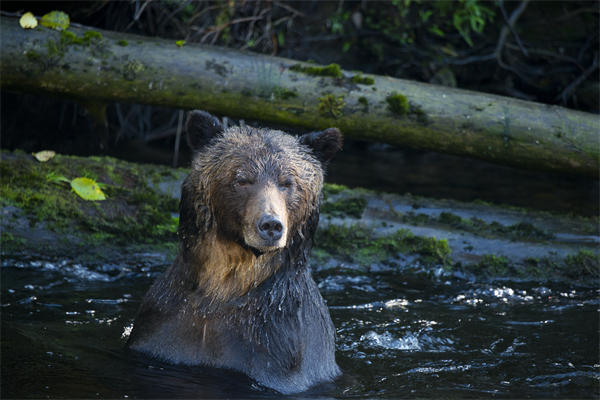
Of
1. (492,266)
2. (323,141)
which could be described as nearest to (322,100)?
(323,141)

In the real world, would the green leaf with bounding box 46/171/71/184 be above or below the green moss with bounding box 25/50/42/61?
below

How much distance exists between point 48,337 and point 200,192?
1.87 metres

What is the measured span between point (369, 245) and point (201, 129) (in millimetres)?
3307

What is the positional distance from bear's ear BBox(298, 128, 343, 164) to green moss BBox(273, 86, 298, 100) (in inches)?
99.8

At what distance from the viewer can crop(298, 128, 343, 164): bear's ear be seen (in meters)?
4.68

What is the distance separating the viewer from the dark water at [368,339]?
4.07m

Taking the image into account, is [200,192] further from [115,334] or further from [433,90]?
[433,90]

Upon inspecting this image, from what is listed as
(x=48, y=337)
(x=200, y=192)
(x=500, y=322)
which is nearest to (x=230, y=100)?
(x=200, y=192)

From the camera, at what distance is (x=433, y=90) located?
7305 millimetres

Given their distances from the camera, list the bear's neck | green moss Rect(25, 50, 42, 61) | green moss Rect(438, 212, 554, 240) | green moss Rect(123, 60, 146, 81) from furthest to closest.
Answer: green moss Rect(438, 212, 554, 240), green moss Rect(123, 60, 146, 81), green moss Rect(25, 50, 42, 61), the bear's neck

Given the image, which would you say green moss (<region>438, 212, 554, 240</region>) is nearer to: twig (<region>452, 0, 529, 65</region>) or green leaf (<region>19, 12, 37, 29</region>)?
green leaf (<region>19, 12, 37, 29</region>)

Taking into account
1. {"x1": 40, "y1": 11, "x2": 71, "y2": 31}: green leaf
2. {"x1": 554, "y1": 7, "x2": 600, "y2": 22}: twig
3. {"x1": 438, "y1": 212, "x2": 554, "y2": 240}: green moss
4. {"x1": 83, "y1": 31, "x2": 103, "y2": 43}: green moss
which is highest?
{"x1": 554, "y1": 7, "x2": 600, "y2": 22}: twig

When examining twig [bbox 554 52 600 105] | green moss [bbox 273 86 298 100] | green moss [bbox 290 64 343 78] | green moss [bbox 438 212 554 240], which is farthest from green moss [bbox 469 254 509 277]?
twig [bbox 554 52 600 105]

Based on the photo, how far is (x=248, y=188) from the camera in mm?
4172
